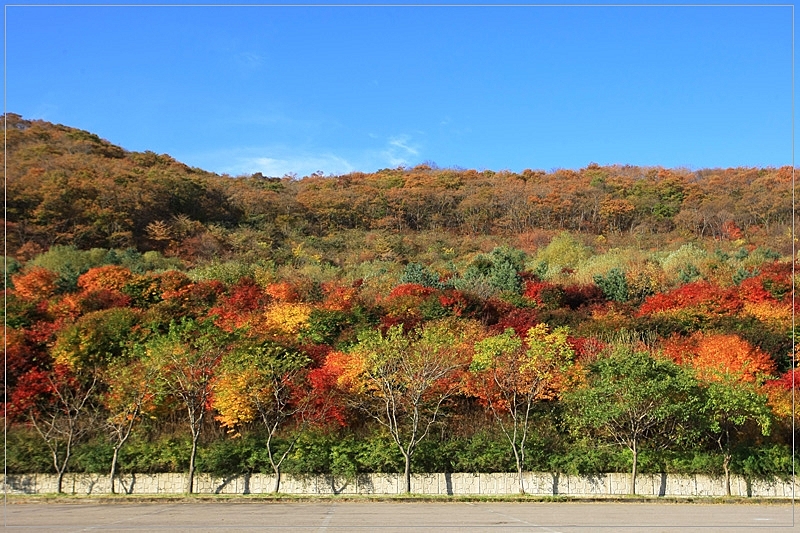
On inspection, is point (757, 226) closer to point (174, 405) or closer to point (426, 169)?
point (426, 169)

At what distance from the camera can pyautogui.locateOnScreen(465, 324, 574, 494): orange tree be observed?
990 inches

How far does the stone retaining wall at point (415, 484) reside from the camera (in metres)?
24.0

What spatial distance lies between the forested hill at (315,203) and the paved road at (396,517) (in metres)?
41.2

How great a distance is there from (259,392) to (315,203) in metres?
62.1

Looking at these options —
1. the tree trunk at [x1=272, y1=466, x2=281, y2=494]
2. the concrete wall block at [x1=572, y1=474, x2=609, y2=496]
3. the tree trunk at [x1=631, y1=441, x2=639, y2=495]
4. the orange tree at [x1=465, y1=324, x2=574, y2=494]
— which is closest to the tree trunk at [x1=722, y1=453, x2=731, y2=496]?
the tree trunk at [x1=631, y1=441, x2=639, y2=495]

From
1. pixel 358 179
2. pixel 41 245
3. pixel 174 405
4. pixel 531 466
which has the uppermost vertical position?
pixel 358 179

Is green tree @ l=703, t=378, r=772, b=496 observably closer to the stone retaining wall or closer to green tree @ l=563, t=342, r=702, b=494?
green tree @ l=563, t=342, r=702, b=494

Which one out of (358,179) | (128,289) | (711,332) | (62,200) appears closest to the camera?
(711,332)

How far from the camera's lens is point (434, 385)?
85.3 ft

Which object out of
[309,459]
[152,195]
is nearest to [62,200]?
[152,195]

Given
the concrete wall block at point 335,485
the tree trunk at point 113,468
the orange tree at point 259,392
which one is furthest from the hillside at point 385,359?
the concrete wall block at point 335,485

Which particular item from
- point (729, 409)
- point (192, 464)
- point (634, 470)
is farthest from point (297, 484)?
point (729, 409)

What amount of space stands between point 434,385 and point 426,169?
88.7m

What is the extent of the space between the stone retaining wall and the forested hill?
114ft
